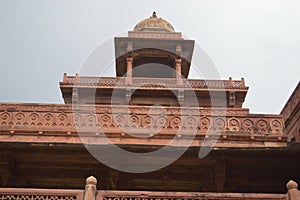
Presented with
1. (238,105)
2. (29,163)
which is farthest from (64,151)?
(238,105)

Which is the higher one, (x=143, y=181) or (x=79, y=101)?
(x=79, y=101)

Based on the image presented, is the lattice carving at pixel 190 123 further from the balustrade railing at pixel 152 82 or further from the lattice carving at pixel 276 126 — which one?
the balustrade railing at pixel 152 82

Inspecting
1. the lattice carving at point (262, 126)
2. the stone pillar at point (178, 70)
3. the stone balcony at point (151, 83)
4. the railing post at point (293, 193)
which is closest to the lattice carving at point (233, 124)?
the lattice carving at point (262, 126)

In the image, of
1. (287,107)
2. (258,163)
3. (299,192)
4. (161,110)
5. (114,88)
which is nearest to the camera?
(299,192)

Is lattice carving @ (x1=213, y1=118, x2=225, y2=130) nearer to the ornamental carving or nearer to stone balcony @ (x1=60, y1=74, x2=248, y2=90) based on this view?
the ornamental carving

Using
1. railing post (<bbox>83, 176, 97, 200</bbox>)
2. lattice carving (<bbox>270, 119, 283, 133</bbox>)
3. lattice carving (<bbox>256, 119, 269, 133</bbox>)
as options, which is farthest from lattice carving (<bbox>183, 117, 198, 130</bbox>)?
railing post (<bbox>83, 176, 97, 200</bbox>)

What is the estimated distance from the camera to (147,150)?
966 cm

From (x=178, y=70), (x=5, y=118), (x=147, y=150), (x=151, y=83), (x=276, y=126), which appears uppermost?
(x=178, y=70)

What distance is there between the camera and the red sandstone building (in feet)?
31.3

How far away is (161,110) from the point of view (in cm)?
1366

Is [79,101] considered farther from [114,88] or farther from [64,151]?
[64,151]

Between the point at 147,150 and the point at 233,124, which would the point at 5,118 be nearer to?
the point at 147,150

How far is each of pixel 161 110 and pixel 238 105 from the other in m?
8.39

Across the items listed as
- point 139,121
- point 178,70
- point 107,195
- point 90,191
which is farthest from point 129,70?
point 90,191
